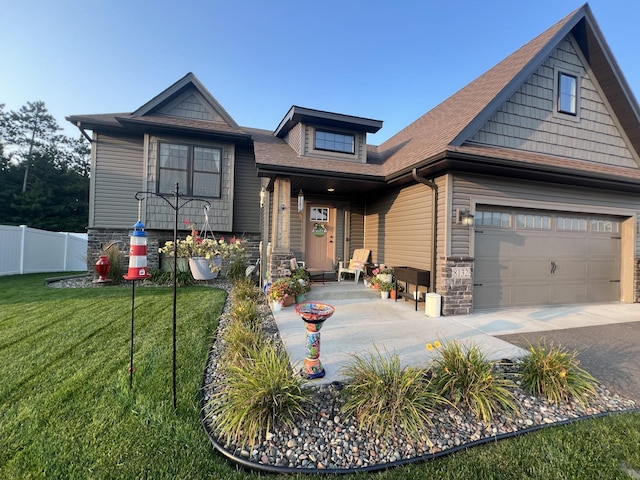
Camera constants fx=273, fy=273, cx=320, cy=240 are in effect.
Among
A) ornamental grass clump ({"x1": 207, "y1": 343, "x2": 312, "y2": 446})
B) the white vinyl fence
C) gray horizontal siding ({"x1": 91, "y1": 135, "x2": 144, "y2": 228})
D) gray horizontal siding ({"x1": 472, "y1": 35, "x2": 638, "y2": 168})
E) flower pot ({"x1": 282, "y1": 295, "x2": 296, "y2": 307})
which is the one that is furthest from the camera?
the white vinyl fence

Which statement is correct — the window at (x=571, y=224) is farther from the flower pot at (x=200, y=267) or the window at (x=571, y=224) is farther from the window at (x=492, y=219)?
the flower pot at (x=200, y=267)

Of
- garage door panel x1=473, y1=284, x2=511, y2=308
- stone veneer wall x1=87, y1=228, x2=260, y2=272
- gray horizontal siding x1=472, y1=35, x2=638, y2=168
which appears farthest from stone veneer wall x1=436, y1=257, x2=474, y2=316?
stone veneer wall x1=87, y1=228, x2=260, y2=272

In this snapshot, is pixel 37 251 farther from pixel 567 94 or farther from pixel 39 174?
pixel 567 94

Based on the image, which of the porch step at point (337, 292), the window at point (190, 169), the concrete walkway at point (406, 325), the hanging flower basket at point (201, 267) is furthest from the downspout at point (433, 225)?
the window at point (190, 169)

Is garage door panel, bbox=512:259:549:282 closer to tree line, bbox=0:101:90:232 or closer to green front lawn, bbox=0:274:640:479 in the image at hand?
green front lawn, bbox=0:274:640:479

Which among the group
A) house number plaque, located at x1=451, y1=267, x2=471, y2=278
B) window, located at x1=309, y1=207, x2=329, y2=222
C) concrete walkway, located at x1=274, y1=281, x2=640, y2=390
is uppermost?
window, located at x1=309, y1=207, x2=329, y2=222

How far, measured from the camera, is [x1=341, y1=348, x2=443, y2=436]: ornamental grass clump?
2.06 metres

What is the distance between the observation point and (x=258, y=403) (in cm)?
209

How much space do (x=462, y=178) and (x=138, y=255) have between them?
18.1ft

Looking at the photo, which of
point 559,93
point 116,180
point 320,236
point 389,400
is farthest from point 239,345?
point 559,93

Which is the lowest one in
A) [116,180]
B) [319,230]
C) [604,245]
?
[604,245]

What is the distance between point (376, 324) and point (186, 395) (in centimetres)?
304

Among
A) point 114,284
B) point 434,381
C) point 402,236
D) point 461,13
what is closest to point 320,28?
point 461,13

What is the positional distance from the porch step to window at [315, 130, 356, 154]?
386cm
